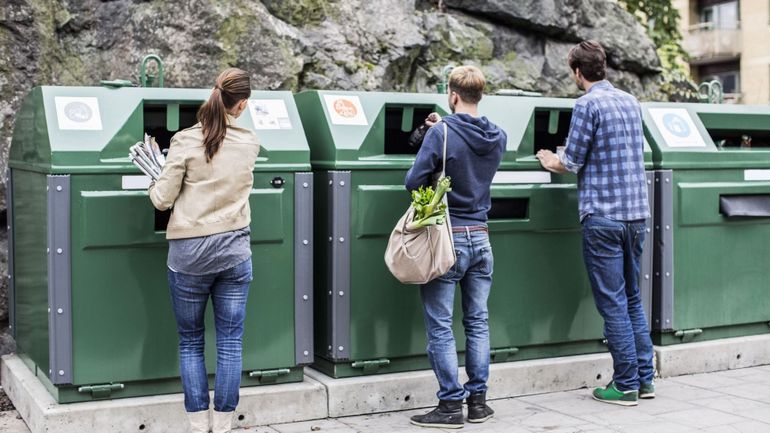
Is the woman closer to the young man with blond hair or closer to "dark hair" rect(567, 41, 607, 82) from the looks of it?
the young man with blond hair

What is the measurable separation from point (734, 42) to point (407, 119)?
86.8ft

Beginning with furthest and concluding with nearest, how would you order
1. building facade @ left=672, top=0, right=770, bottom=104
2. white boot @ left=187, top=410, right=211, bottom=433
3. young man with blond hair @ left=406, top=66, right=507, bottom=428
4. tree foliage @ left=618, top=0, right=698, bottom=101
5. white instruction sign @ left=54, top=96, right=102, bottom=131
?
building facade @ left=672, top=0, right=770, bottom=104, tree foliage @ left=618, top=0, right=698, bottom=101, young man with blond hair @ left=406, top=66, right=507, bottom=428, white instruction sign @ left=54, top=96, right=102, bottom=131, white boot @ left=187, top=410, right=211, bottom=433

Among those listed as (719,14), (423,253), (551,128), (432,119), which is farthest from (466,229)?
(719,14)

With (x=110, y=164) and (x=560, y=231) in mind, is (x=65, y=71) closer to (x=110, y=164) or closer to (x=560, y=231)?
(x=110, y=164)

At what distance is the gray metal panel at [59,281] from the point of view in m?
4.02

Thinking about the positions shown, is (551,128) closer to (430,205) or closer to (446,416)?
(430,205)

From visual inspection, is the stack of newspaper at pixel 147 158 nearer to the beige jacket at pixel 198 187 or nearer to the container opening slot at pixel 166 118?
the beige jacket at pixel 198 187

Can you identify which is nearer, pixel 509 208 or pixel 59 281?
pixel 59 281

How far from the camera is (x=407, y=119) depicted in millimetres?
4812

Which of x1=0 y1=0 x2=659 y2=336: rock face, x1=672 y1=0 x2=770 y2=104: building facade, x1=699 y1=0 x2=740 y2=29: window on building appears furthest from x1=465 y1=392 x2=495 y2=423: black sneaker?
x1=699 y1=0 x2=740 y2=29: window on building

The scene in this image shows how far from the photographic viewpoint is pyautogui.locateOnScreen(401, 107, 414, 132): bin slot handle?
4797 mm

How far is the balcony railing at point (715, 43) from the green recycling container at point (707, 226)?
24.2m

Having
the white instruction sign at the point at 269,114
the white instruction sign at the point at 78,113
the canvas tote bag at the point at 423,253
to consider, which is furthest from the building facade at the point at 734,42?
the white instruction sign at the point at 78,113

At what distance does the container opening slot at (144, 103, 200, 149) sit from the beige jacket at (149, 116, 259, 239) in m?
0.52
